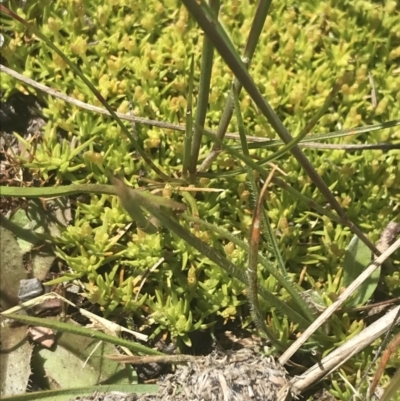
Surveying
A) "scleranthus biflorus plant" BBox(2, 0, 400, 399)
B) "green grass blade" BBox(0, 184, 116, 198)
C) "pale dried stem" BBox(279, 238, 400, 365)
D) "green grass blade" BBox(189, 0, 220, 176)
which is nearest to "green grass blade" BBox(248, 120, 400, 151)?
"scleranthus biflorus plant" BBox(2, 0, 400, 399)

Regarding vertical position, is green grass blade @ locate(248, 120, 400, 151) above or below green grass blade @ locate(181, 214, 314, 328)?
above

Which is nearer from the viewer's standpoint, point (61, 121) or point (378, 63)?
point (61, 121)

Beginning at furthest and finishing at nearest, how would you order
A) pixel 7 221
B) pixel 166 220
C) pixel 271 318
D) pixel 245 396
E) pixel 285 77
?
pixel 285 77 < pixel 7 221 < pixel 271 318 < pixel 245 396 < pixel 166 220

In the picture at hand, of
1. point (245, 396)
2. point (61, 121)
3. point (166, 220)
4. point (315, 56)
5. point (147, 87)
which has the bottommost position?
point (245, 396)

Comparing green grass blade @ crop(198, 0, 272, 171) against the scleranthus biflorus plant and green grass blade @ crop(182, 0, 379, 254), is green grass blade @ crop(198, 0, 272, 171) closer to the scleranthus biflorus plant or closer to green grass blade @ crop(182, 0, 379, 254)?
the scleranthus biflorus plant

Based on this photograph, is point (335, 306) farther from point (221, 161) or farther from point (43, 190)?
point (43, 190)

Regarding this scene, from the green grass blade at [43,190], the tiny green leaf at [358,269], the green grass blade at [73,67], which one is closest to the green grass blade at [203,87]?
the green grass blade at [73,67]

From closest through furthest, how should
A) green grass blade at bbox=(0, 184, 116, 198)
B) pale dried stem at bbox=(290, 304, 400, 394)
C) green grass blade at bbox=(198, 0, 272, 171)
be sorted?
green grass blade at bbox=(0, 184, 116, 198)
green grass blade at bbox=(198, 0, 272, 171)
pale dried stem at bbox=(290, 304, 400, 394)

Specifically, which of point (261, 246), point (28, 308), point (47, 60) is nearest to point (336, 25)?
point (261, 246)

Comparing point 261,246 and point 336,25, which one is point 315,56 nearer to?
point 336,25
